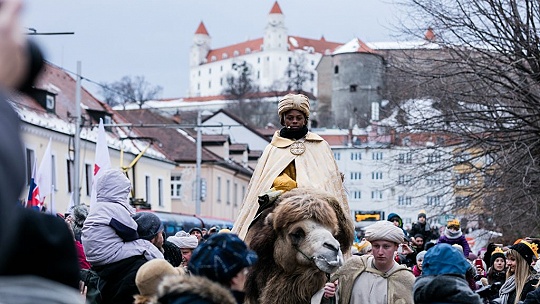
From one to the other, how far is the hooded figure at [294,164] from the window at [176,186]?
58.7 metres

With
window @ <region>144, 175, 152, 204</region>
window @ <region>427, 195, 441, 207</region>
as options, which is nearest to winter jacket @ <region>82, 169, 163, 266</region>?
window @ <region>427, 195, 441, 207</region>

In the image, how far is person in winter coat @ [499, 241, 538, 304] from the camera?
1004cm

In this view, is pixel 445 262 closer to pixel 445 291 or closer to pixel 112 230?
pixel 445 291

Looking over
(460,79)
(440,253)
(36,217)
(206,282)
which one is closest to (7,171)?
(36,217)

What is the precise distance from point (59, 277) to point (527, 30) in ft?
68.3

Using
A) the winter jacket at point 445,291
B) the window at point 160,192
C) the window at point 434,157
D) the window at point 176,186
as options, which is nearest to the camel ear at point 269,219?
the winter jacket at point 445,291

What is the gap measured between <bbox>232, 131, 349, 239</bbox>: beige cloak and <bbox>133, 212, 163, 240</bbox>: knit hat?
1.96ft

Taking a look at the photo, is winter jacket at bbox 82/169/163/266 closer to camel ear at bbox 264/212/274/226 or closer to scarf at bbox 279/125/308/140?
camel ear at bbox 264/212/274/226

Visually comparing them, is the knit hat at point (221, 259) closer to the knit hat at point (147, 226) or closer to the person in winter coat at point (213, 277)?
the person in winter coat at point (213, 277)

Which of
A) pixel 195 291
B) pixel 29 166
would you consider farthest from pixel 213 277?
pixel 29 166

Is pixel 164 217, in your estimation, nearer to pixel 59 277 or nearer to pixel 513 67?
pixel 513 67

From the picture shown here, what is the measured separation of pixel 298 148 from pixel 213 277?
3.95 meters

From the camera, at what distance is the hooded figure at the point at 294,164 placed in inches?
325

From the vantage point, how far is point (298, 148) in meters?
8.50
